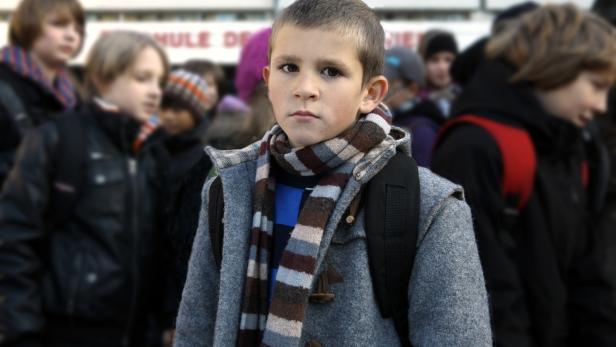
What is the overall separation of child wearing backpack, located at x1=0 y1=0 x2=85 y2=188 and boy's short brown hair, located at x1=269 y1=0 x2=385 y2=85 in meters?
2.33

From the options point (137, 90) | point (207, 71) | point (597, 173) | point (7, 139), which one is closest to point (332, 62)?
point (597, 173)

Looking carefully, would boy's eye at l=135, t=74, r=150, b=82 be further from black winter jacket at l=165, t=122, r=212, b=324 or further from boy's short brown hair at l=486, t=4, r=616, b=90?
boy's short brown hair at l=486, t=4, r=616, b=90

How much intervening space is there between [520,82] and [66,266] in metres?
1.89

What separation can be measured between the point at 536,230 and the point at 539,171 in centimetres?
22

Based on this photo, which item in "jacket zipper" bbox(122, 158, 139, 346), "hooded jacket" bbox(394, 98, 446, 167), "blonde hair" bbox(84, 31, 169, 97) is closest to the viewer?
"jacket zipper" bbox(122, 158, 139, 346)

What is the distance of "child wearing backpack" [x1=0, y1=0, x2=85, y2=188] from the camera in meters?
3.50

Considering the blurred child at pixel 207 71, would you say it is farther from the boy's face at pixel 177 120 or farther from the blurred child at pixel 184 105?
the boy's face at pixel 177 120

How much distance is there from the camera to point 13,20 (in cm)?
390

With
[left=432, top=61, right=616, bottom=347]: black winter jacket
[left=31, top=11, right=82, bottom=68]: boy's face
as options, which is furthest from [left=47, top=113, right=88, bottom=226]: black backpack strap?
[left=432, top=61, right=616, bottom=347]: black winter jacket

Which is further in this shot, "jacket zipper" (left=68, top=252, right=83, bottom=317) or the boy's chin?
"jacket zipper" (left=68, top=252, right=83, bottom=317)

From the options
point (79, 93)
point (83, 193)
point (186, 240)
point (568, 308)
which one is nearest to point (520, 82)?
point (568, 308)

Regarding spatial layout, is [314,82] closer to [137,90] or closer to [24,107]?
[137,90]

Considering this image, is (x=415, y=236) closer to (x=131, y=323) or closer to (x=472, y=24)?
(x=131, y=323)

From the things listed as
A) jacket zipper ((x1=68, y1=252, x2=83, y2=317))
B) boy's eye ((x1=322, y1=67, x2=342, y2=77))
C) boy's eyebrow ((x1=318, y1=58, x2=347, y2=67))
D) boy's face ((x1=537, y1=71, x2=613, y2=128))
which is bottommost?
jacket zipper ((x1=68, y1=252, x2=83, y2=317))
